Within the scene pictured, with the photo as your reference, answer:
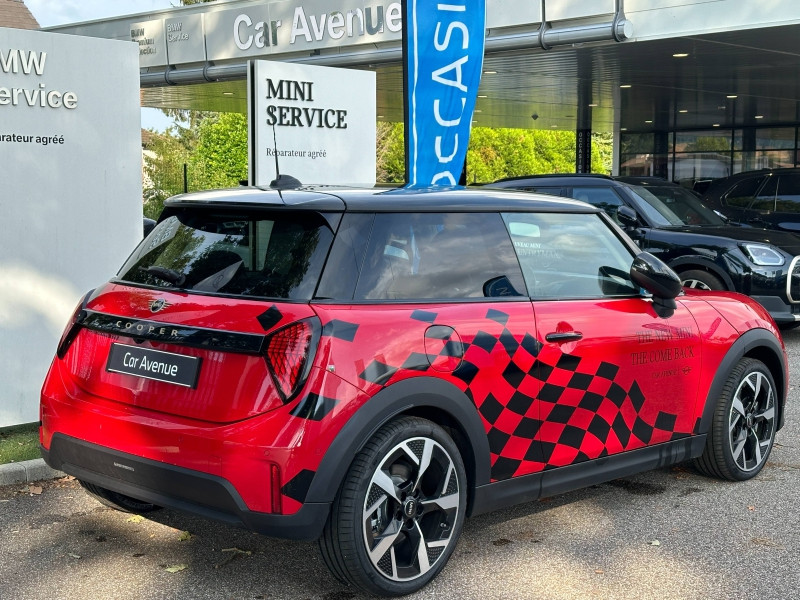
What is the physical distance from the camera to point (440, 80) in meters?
7.94

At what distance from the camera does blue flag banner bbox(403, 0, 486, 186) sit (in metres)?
7.79

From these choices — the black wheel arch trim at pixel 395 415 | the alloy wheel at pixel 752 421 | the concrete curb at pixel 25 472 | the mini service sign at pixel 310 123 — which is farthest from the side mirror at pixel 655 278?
the mini service sign at pixel 310 123

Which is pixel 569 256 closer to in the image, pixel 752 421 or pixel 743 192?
pixel 752 421

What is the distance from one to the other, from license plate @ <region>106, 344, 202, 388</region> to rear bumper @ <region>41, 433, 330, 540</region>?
326 millimetres

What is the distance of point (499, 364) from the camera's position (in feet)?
14.5

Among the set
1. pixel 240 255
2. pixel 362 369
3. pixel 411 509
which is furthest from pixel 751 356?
pixel 240 255

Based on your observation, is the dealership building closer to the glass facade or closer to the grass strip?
the glass facade

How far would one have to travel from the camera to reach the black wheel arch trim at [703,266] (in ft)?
35.9

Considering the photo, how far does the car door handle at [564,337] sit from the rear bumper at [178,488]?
1.38 meters

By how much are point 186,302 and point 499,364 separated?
133 centimetres

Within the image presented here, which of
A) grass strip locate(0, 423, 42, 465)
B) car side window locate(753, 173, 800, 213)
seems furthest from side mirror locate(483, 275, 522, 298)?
car side window locate(753, 173, 800, 213)

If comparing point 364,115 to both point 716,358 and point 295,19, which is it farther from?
point 295,19

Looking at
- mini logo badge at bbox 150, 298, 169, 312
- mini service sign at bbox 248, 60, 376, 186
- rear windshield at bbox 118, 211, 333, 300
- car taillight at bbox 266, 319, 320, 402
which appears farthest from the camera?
mini service sign at bbox 248, 60, 376, 186

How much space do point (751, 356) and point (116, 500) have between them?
3601 millimetres
